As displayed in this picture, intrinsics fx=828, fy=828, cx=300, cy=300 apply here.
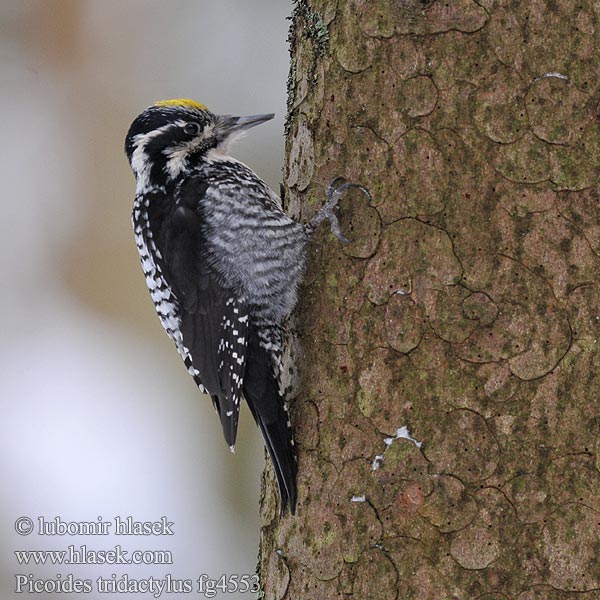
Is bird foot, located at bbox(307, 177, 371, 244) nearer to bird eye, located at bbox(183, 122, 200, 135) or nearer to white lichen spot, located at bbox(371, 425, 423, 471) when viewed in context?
white lichen spot, located at bbox(371, 425, 423, 471)

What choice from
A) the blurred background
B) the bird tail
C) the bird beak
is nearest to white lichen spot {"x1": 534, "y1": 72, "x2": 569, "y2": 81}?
the bird tail

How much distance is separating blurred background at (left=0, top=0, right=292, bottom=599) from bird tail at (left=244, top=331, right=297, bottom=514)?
107 inches

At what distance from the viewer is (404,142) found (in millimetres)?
2330

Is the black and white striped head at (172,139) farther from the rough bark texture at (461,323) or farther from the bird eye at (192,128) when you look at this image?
the rough bark texture at (461,323)

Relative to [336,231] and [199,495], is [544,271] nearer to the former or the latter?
[336,231]

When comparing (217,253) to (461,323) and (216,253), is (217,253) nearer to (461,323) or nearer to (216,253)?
(216,253)

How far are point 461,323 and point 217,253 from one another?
4.03 feet

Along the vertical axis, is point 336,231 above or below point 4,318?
above

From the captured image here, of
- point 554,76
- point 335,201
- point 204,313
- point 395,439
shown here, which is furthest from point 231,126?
point 395,439

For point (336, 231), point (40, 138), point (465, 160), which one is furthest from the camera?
point (40, 138)

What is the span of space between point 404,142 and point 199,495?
12.6ft

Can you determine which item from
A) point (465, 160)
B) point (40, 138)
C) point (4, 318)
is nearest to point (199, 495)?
point (4, 318)

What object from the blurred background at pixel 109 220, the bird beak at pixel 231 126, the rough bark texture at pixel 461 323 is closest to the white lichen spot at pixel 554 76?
the rough bark texture at pixel 461 323

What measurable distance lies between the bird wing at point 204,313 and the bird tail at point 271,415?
0.14ft
